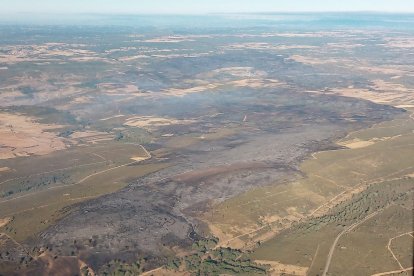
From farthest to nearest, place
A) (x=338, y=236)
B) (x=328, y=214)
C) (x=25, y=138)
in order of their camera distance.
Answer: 1. (x=25, y=138)
2. (x=328, y=214)
3. (x=338, y=236)

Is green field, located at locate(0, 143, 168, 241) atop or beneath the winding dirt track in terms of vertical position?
beneath

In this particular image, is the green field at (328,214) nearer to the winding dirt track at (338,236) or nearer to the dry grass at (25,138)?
the winding dirt track at (338,236)

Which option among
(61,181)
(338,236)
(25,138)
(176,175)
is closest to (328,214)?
(338,236)

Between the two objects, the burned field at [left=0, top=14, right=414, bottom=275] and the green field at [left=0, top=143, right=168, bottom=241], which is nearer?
the burned field at [left=0, top=14, right=414, bottom=275]

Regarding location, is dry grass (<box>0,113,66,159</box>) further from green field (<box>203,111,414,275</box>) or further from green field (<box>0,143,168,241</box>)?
green field (<box>203,111,414,275</box>)

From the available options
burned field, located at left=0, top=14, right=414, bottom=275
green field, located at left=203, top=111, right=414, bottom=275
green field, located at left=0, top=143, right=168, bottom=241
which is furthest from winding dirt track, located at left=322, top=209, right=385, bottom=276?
green field, located at left=0, top=143, right=168, bottom=241

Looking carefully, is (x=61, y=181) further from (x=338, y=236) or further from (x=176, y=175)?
(x=338, y=236)

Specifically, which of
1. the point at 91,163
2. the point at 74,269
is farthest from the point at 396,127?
the point at 74,269

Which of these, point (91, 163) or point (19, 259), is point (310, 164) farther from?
point (19, 259)

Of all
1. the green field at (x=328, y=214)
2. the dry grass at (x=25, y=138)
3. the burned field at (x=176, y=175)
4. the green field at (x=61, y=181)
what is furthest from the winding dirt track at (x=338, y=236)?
the dry grass at (x=25, y=138)

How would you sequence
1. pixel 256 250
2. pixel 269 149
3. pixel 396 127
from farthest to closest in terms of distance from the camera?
pixel 396 127 < pixel 269 149 < pixel 256 250

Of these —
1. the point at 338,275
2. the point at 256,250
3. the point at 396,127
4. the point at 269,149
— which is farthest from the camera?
the point at 396,127
